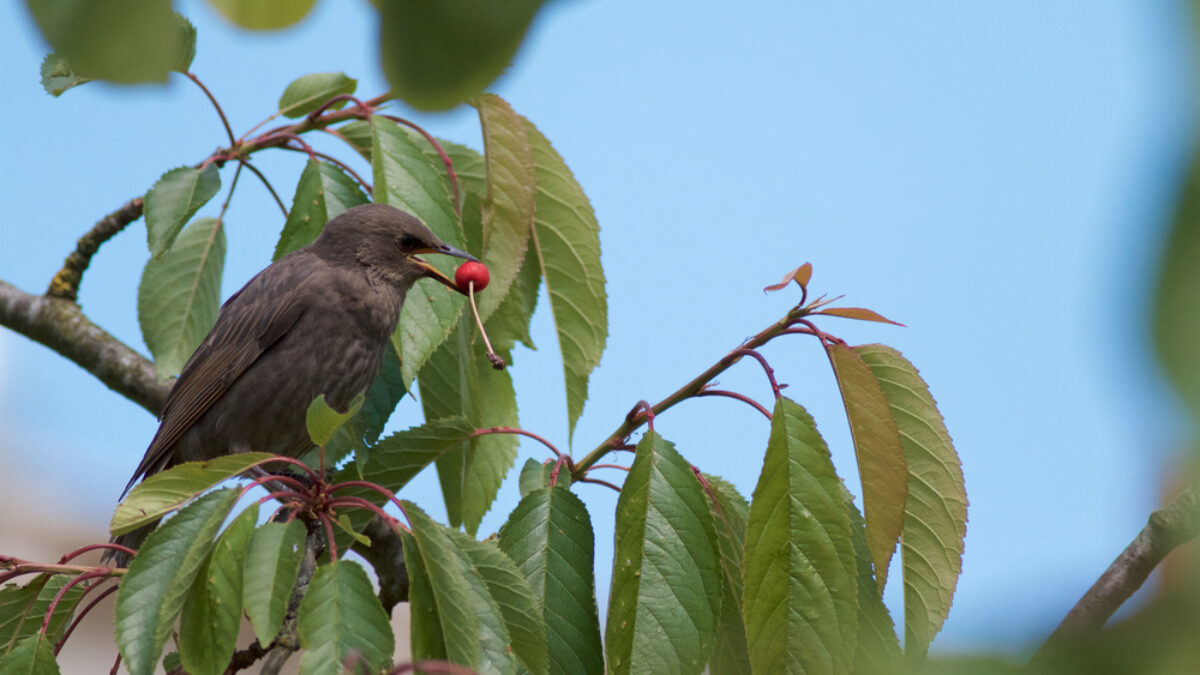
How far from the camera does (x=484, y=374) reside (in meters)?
3.67

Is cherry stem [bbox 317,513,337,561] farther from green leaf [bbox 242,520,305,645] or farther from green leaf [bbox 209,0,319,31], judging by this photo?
green leaf [bbox 209,0,319,31]

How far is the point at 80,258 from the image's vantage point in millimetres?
5012

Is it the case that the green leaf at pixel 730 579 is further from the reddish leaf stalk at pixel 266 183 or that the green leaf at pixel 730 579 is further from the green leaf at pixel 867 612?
the reddish leaf stalk at pixel 266 183

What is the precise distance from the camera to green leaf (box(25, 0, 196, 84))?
1.80 ft

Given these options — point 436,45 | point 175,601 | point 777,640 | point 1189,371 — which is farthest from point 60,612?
point 1189,371

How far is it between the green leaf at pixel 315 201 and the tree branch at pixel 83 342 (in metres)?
1.47

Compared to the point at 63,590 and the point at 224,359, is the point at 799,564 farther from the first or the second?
the point at 224,359

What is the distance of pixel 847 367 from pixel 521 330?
1.30 meters

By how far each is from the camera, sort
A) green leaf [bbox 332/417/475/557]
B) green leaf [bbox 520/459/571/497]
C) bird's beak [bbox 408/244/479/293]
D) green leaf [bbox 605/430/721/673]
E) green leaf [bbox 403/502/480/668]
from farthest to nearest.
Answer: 1. bird's beak [bbox 408/244/479/293]
2. green leaf [bbox 332/417/475/557]
3. green leaf [bbox 520/459/571/497]
4. green leaf [bbox 605/430/721/673]
5. green leaf [bbox 403/502/480/668]

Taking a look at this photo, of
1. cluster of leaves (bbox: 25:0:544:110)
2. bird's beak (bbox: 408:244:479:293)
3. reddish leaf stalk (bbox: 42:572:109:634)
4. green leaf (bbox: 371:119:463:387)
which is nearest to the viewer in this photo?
cluster of leaves (bbox: 25:0:544:110)

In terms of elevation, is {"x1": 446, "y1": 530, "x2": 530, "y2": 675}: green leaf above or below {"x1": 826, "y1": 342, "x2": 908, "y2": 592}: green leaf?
below

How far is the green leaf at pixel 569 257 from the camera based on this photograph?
137 inches

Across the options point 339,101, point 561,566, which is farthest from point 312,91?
point 561,566

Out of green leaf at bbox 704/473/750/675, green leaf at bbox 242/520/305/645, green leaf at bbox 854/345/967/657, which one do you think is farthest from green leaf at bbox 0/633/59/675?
green leaf at bbox 854/345/967/657
